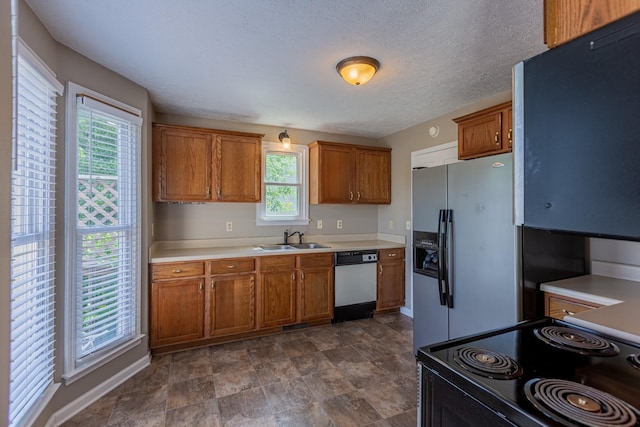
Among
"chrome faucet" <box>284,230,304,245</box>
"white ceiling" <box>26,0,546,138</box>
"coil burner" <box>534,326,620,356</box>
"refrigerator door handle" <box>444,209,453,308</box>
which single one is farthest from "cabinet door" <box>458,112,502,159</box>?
"chrome faucet" <box>284,230,304,245</box>

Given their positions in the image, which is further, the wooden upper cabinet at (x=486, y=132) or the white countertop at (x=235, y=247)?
the white countertop at (x=235, y=247)

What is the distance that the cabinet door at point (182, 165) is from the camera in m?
3.08

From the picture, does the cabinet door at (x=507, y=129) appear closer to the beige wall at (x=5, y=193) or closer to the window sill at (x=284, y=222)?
the window sill at (x=284, y=222)

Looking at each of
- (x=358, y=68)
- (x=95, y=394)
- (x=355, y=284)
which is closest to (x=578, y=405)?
(x=358, y=68)

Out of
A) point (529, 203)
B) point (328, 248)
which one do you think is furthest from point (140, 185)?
point (529, 203)

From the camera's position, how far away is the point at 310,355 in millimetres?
2859

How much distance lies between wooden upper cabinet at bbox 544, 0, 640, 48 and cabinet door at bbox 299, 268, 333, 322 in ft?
9.94

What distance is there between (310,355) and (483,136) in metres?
2.48

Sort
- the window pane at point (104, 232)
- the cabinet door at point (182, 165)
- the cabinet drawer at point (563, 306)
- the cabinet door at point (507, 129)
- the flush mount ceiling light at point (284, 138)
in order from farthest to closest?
the flush mount ceiling light at point (284, 138) < the cabinet door at point (182, 165) < the cabinet door at point (507, 129) < the window pane at point (104, 232) < the cabinet drawer at point (563, 306)

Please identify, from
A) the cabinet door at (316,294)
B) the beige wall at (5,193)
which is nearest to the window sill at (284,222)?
the cabinet door at (316,294)

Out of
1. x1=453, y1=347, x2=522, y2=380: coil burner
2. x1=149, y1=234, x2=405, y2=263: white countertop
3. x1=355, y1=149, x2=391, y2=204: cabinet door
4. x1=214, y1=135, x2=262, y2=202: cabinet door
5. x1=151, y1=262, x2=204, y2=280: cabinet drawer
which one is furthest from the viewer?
x1=355, y1=149, x2=391, y2=204: cabinet door

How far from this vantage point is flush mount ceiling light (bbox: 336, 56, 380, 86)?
2.12m

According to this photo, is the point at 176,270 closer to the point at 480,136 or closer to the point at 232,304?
the point at 232,304

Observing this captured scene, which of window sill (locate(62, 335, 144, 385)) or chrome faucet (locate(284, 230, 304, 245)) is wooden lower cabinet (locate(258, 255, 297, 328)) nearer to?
chrome faucet (locate(284, 230, 304, 245))
